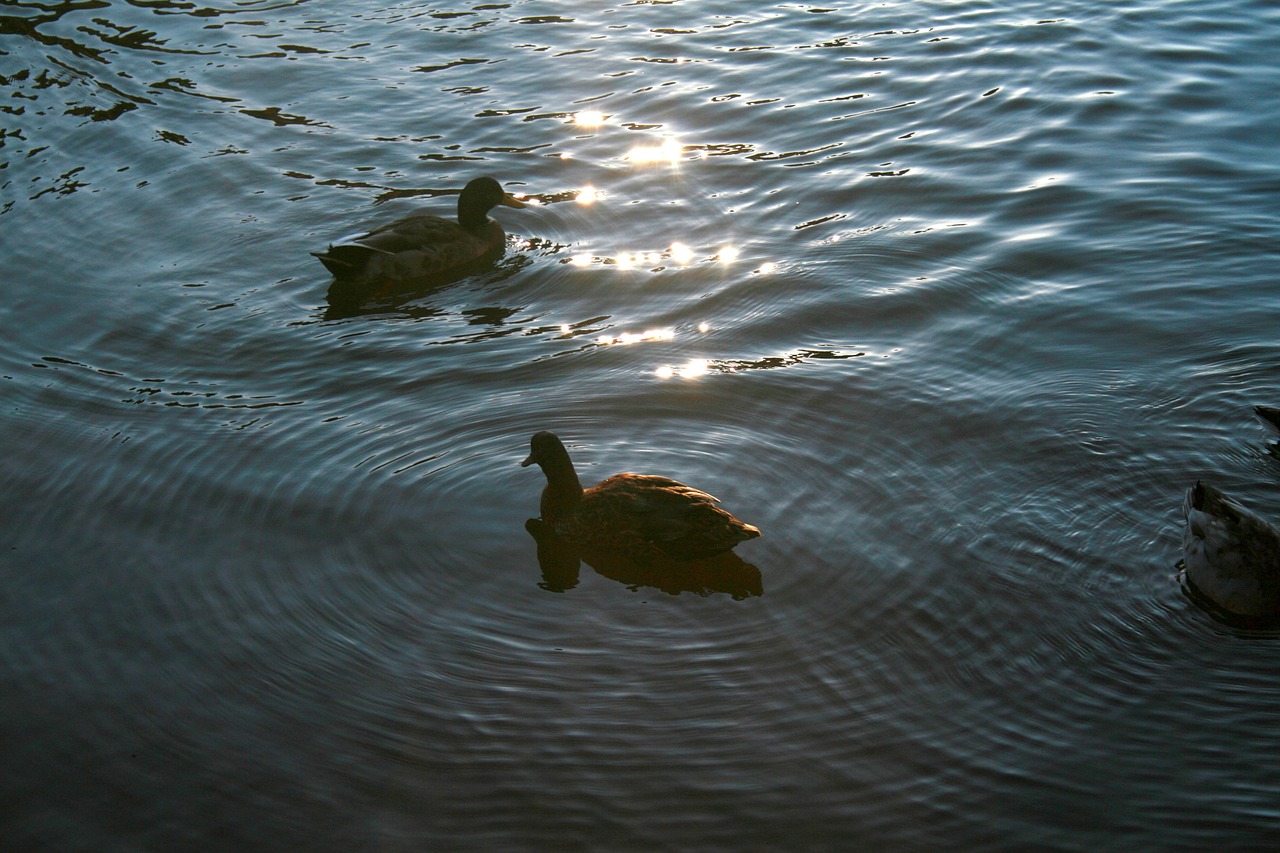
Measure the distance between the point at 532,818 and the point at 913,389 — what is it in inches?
179

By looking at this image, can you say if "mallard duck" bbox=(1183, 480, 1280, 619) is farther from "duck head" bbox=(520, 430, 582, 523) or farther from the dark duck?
"duck head" bbox=(520, 430, 582, 523)

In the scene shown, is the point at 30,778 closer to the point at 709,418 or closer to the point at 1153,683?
the point at 709,418

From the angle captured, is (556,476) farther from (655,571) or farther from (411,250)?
(411,250)

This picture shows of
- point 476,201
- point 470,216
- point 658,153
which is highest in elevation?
point 658,153

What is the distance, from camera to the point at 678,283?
10703mm

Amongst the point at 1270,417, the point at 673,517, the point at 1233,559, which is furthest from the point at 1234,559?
the point at 673,517

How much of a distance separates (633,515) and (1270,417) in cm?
423

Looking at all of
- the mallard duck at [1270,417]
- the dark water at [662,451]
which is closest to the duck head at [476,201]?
the dark water at [662,451]

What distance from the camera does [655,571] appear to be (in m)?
7.59

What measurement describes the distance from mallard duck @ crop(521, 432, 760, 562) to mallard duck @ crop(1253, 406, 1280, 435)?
3.52 m

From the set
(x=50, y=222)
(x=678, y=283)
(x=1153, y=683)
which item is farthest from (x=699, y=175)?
(x=1153, y=683)

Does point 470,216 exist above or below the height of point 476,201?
below

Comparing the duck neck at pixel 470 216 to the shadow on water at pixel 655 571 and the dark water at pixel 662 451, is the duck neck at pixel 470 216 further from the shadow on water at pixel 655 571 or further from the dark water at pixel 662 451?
the shadow on water at pixel 655 571

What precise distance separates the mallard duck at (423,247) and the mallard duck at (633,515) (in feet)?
11.7
